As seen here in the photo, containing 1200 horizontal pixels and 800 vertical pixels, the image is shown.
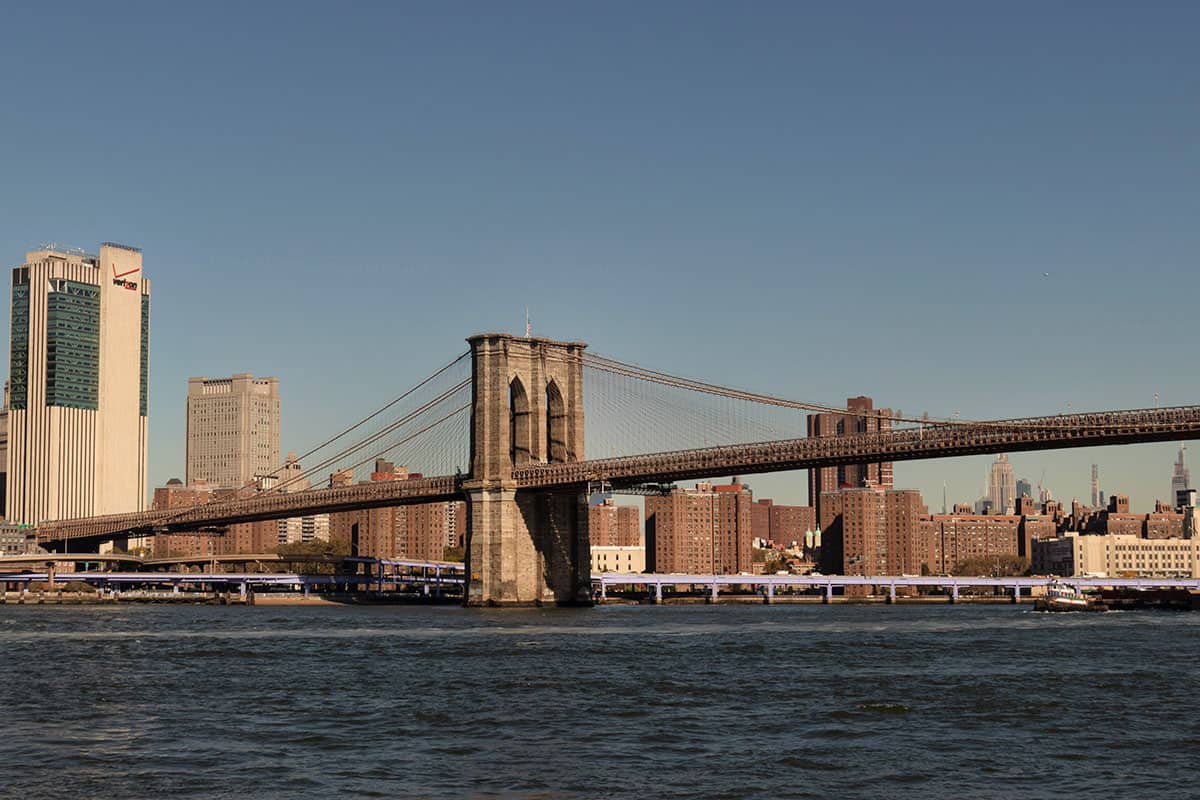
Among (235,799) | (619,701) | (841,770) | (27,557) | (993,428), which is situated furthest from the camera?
(27,557)

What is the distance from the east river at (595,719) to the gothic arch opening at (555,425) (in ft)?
128

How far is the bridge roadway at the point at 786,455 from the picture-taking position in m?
75.6

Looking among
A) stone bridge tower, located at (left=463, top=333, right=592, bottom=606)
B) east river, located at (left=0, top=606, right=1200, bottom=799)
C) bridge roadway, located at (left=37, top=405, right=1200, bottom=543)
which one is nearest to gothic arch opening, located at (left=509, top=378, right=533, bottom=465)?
stone bridge tower, located at (left=463, top=333, right=592, bottom=606)

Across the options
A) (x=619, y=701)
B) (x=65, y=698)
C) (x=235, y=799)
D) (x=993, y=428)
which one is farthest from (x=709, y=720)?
(x=993, y=428)

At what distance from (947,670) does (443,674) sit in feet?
48.2

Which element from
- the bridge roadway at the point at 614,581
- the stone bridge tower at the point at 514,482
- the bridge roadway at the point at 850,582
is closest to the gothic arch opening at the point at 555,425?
the stone bridge tower at the point at 514,482

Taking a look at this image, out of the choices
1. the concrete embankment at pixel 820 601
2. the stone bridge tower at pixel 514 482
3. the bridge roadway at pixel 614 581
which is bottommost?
the concrete embankment at pixel 820 601

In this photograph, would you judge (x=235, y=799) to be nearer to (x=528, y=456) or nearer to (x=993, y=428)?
(x=993, y=428)

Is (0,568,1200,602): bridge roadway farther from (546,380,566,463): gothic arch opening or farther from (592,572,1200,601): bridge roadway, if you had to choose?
(546,380,566,463): gothic arch opening

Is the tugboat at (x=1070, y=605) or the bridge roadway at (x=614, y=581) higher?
the bridge roadway at (x=614, y=581)

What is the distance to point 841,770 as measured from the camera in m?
26.8

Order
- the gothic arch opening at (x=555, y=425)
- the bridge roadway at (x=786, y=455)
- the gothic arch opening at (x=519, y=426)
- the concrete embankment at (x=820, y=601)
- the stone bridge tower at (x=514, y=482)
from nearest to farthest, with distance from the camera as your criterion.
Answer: the bridge roadway at (x=786, y=455), the stone bridge tower at (x=514, y=482), the gothic arch opening at (x=519, y=426), the gothic arch opening at (x=555, y=425), the concrete embankment at (x=820, y=601)

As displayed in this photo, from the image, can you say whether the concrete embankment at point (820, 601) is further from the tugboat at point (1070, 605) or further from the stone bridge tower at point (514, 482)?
the stone bridge tower at point (514, 482)

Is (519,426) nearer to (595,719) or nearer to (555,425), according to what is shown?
(555,425)
